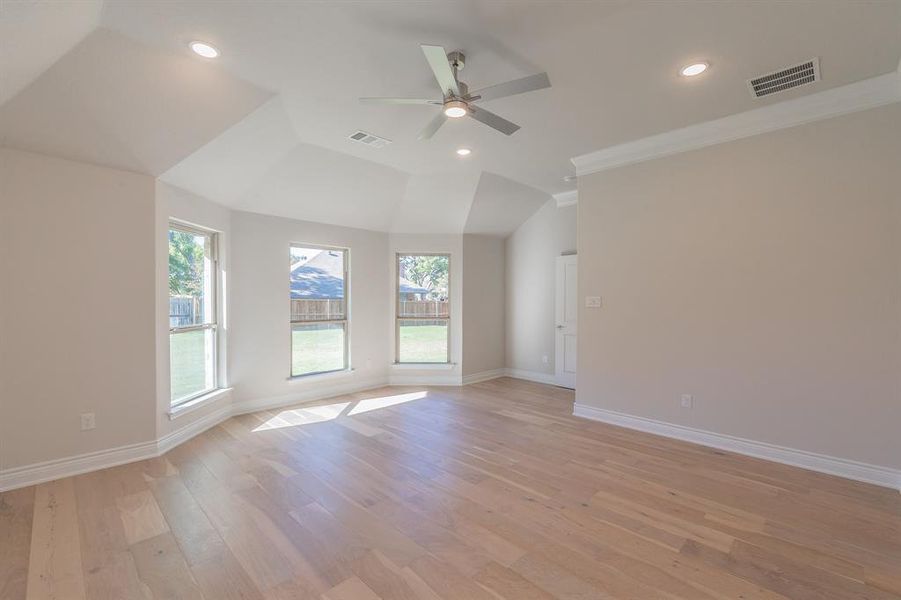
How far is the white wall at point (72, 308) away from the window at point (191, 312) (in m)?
0.42

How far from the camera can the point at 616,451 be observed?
347 centimetres

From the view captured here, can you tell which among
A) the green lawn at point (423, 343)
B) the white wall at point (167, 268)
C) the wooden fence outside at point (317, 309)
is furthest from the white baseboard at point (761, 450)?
the white wall at point (167, 268)

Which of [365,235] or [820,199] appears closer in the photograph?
[820,199]

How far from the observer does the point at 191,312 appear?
4.05 meters

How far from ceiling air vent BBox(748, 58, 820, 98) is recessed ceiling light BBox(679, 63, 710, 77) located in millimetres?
442

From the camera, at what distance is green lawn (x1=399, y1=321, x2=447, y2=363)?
6.25m

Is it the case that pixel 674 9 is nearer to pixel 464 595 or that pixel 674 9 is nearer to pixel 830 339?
pixel 830 339

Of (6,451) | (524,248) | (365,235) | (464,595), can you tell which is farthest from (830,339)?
(6,451)

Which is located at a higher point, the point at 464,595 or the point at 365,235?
the point at 365,235

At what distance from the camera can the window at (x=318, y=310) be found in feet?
17.1

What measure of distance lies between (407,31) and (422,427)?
138 inches

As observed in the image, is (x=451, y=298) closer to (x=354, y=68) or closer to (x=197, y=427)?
(x=197, y=427)

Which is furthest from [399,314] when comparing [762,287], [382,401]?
[762,287]

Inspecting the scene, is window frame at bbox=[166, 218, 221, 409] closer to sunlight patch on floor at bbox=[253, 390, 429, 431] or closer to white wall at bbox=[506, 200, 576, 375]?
sunlight patch on floor at bbox=[253, 390, 429, 431]
